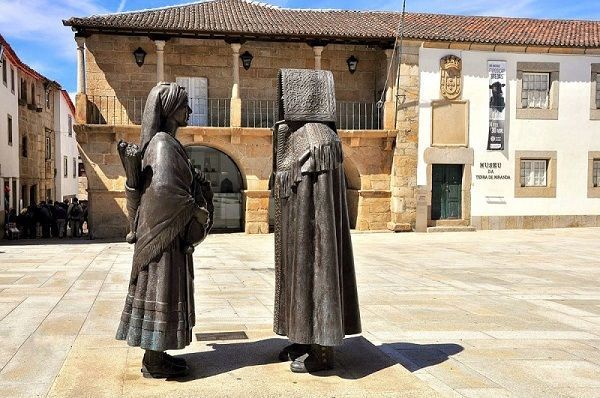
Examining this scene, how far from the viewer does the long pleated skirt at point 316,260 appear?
3760mm

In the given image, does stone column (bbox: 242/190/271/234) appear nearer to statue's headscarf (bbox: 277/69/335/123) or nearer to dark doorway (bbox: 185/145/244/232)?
dark doorway (bbox: 185/145/244/232)

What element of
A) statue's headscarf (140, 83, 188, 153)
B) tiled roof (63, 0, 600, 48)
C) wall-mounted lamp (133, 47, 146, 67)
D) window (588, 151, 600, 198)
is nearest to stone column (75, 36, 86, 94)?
tiled roof (63, 0, 600, 48)

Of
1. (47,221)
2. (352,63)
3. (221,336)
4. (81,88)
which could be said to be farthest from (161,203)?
(352,63)

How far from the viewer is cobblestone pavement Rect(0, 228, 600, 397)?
3771 millimetres

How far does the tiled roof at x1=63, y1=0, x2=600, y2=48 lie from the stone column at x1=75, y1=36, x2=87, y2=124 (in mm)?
502

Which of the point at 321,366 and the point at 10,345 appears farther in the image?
the point at 10,345

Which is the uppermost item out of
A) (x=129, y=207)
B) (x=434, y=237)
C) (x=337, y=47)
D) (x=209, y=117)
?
(x=337, y=47)

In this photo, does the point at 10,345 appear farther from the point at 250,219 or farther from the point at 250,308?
the point at 250,219

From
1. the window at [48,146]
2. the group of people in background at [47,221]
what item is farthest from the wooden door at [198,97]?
the window at [48,146]

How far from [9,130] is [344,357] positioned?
71.0ft

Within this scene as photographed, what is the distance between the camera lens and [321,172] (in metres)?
3.80

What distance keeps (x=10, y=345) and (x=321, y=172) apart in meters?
3.06

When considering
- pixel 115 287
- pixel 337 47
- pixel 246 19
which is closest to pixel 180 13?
pixel 246 19

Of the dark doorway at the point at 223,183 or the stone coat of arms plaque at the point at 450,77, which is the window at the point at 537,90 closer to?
the stone coat of arms plaque at the point at 450,77
